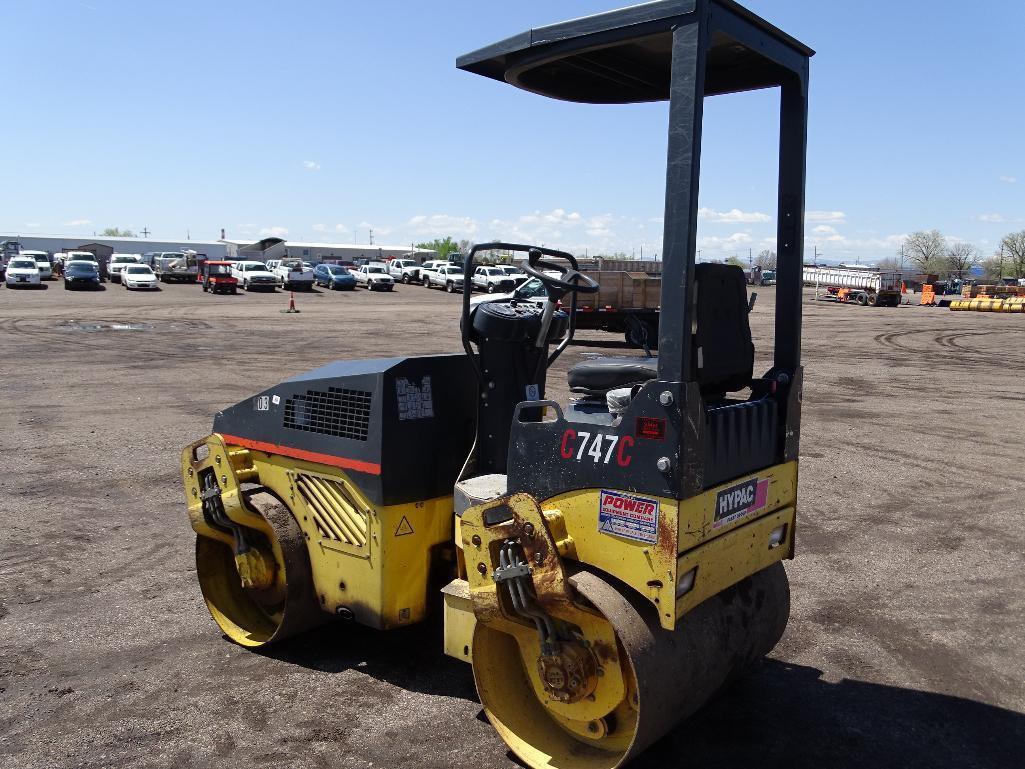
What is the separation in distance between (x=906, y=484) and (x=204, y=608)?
6.99 m

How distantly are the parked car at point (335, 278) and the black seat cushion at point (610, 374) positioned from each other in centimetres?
4606

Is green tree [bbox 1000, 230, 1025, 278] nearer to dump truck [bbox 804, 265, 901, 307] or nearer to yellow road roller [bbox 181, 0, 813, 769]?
dump truck [bbox 804, 265, 901, 307]

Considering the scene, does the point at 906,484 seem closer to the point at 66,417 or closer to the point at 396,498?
the point at 396,498

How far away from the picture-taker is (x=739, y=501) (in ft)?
12.3

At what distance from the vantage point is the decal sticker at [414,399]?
445cm

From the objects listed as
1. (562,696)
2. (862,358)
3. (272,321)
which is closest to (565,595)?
(562,696)

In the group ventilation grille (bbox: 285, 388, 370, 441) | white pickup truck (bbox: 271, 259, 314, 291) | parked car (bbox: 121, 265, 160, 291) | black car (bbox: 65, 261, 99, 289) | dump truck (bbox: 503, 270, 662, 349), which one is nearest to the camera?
ventilation grille (bbox: 285, 388, 370, 441)

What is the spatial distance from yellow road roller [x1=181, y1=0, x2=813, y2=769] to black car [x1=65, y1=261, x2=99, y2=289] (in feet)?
137

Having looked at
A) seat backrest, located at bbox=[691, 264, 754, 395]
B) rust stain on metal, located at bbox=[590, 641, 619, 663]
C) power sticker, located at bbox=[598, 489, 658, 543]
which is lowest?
rust stain on metal, located at bbox=[590, 641, 619, 663]

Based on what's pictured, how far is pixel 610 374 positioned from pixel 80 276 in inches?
1723

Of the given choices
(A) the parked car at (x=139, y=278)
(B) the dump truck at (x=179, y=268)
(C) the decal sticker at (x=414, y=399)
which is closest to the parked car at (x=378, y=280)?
→ (B) the dump truck at (x=179, y=268)

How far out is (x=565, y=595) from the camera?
3.44m

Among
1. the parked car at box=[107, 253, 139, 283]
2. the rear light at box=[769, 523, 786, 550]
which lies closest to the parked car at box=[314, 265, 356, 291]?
the parked car at box=[107, 253, 139, 283]

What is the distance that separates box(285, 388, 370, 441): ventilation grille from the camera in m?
4.52
